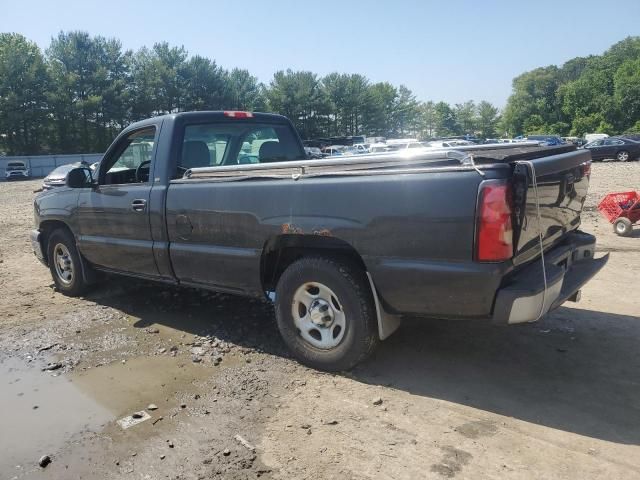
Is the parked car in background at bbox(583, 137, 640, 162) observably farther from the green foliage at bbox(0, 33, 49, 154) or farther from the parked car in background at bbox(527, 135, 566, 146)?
the green foliage at bbox(0, 33, 49, 154)

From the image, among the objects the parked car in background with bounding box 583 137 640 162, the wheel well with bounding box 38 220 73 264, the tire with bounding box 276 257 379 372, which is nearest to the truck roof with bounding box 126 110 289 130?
the wheel well with bounding box 38 220 73 264

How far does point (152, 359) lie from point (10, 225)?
10.5 m

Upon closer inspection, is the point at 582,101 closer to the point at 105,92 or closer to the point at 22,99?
the point at 105,92

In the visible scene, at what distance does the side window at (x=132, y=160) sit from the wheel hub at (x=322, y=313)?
7.54 ft

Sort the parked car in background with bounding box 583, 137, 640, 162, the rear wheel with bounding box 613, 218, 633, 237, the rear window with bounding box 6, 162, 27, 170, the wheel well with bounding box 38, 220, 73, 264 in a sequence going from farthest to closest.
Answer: the rear window with bounding box 6, 162, 27, 170, the parked car in background with bounding box 583, 137, 640, 162, the rear wheel with bounding box 613, 218, 633, 237, the wheel well with bounding box 38, 220, 73, 264

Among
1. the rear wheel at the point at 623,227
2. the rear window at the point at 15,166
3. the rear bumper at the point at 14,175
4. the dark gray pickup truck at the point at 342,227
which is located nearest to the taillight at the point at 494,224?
the dark gray pickup truck at the point at 342,227

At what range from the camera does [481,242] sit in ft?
10.1

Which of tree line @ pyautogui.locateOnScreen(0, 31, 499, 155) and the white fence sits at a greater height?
tree line @ pyautogui.locateOnScreen(0, 31, 499, 155)

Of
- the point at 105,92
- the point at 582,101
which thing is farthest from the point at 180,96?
the point at 582,101

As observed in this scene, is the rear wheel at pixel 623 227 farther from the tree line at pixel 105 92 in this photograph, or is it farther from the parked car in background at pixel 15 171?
the tree line at pixel 105 92

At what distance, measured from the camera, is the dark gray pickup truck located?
3141mm

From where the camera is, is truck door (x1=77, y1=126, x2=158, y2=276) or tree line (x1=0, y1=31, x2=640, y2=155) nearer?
truck door (x1=77, y1=126, x2=158, y2=276)

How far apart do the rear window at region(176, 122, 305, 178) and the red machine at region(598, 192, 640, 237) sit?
573cm

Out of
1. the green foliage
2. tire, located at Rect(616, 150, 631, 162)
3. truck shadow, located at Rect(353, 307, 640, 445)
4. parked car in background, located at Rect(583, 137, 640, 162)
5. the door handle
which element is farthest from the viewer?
the green foliage
